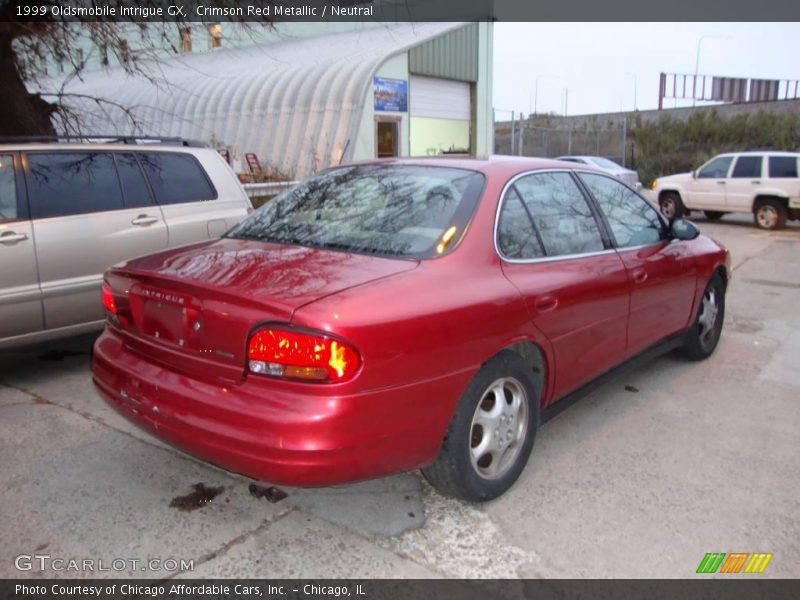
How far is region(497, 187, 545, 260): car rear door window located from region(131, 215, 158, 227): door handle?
3.07m

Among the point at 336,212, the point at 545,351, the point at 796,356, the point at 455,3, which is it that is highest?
the point at 455,3

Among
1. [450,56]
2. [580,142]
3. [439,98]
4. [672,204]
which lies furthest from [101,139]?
[580,142]

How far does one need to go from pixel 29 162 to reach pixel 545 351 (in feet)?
12.4

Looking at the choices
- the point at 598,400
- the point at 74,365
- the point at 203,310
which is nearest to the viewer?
the point at 203,310

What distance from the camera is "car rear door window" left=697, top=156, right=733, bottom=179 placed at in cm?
1537

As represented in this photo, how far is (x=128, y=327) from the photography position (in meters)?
3.08

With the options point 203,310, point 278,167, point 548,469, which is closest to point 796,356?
point 548,469

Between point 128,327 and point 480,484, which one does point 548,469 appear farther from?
point 128,327

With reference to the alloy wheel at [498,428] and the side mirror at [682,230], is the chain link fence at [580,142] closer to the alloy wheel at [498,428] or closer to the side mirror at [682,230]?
the side mirror at [682,230]

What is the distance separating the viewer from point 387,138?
20.6 meters

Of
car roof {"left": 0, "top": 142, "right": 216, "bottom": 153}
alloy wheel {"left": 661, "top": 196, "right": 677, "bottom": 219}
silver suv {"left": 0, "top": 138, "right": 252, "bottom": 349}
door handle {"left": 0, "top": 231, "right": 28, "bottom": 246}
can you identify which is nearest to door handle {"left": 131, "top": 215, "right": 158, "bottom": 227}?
silver suv {"left": 0, "top": 138, "right": 252, "bottom": 349}

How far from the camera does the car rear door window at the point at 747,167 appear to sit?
48.2 ft

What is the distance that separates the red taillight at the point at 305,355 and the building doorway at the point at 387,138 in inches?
709

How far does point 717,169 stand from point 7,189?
15257mm
